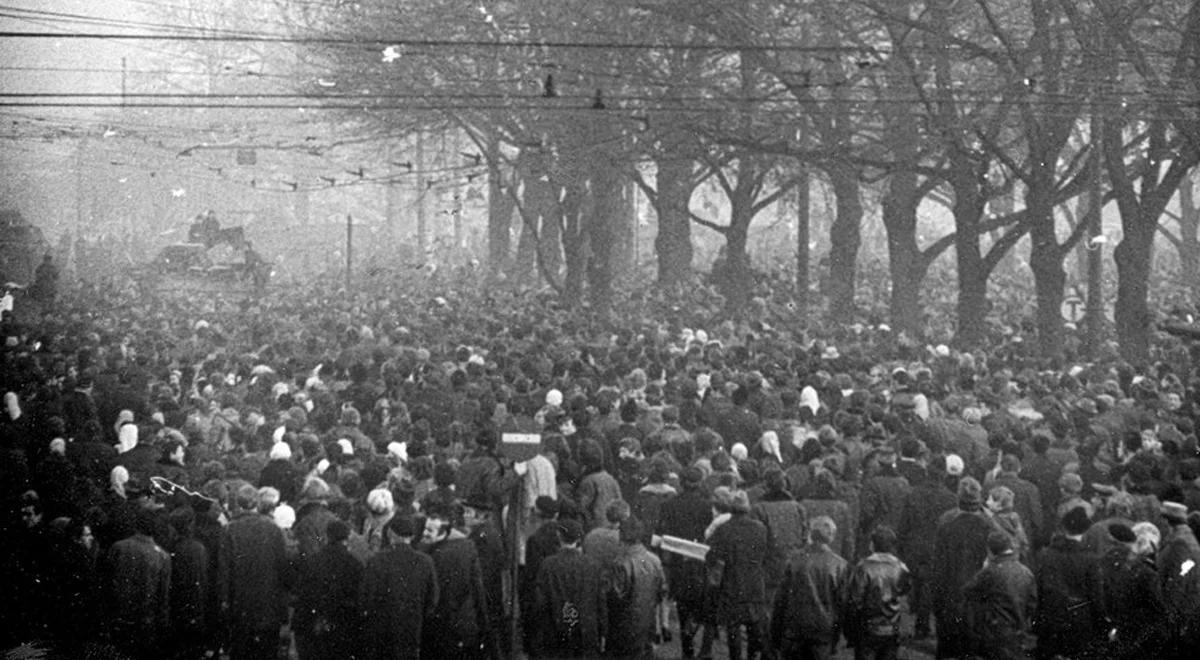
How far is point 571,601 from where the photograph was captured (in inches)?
444

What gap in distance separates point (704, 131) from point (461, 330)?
5313mm

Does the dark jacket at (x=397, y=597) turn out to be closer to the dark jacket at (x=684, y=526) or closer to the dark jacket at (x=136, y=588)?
the dark jacket at (x=136, y=588)

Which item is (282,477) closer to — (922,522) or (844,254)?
(922,522)

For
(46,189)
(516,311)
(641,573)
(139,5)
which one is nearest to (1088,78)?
(516,311)

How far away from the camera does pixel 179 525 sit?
38.2ft

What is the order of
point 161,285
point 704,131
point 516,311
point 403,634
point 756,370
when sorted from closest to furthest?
point 403,634, point 756,370, point 704,131, point 516,311, point 161,285

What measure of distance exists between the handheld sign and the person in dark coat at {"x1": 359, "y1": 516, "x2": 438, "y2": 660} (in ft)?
5.75

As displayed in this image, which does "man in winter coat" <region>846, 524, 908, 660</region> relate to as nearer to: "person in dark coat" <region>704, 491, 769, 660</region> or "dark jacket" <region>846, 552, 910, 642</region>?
"dark jacket" <region>846, 552, 910, 642</region>

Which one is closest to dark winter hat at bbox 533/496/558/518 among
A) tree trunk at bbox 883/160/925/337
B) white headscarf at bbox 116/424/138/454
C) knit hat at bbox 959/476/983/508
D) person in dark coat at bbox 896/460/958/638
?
person in dark coat at bbox 896/460/958/638

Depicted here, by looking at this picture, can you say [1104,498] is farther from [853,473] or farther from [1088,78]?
[1088,78]

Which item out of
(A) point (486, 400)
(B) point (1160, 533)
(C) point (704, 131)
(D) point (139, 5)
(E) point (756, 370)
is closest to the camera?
(B) point (1160, 533)

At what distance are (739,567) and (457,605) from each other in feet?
6.90

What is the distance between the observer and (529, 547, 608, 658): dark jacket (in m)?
11.3

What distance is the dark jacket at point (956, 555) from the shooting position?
1209cm
